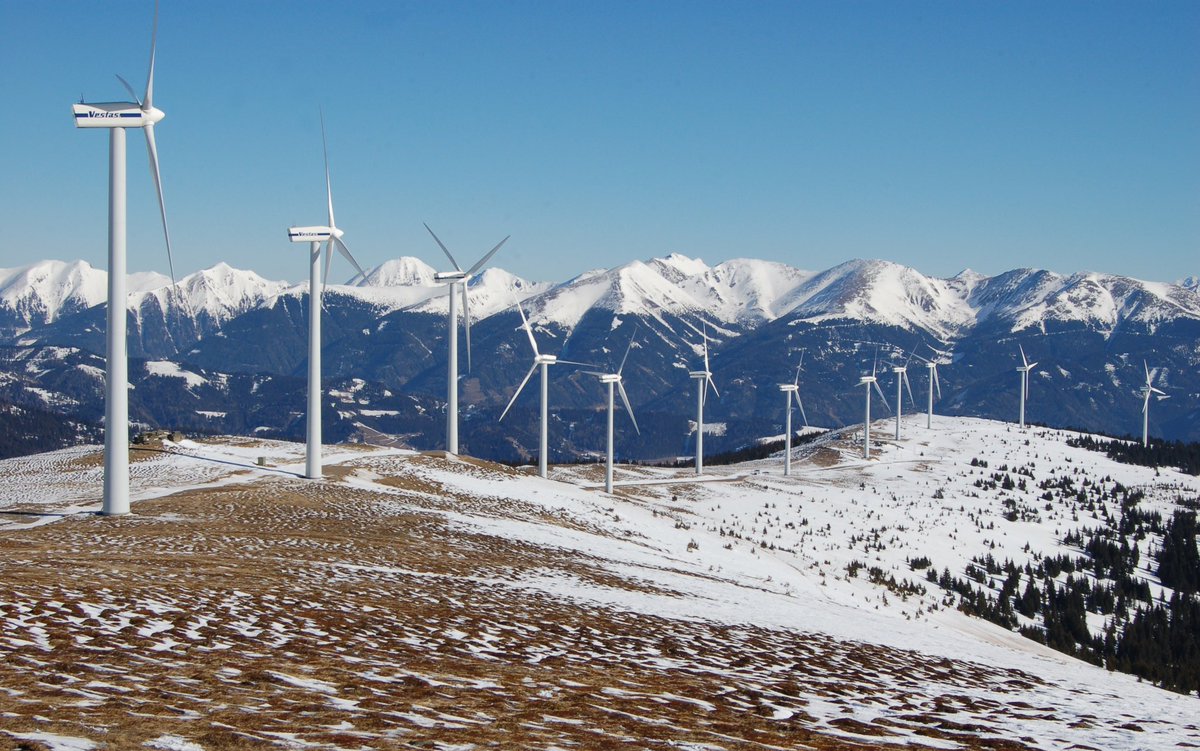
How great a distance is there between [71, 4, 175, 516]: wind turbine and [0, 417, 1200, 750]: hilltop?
237 cm

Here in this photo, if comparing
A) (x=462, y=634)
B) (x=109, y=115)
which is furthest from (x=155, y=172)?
(x=462, y=634)

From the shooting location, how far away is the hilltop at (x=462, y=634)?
41.9 ft

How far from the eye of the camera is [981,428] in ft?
559

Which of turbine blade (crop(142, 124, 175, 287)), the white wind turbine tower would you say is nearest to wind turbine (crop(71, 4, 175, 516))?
turbine blade (crop(142, 124, 175, 287))

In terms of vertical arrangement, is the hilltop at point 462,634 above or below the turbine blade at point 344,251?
below

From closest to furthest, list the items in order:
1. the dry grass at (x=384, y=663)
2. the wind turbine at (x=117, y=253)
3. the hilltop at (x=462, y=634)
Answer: the dry grass at (x=384, y=663)
the hilltop at (x=462, y=634)
the wind turbine at (x=117, y=253)

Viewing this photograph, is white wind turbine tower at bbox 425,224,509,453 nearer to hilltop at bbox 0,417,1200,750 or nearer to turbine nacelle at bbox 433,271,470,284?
turbine nacelle at bbox 433,271,470,284

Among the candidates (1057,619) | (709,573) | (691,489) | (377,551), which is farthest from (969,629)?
(691,489)

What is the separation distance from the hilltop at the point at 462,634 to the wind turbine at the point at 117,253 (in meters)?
2.37

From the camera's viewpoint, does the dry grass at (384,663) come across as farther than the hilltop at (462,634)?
No

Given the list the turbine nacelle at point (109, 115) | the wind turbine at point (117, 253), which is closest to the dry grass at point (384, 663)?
the wind turbine at point (117, 253)

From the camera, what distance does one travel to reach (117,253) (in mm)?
38562

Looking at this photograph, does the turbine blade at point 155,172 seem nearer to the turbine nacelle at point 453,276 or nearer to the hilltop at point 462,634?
the hilltop at point 462,634

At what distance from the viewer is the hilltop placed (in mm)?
12773
